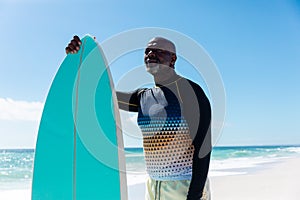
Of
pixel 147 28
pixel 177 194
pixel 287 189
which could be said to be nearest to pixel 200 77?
pixel 147 28

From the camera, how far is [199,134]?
1565mm

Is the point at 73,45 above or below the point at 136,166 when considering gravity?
above

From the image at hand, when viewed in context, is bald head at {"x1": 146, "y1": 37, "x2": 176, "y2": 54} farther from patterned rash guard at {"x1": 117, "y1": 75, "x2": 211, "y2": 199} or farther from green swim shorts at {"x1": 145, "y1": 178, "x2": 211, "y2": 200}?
green swim shorts at {"x1": 145, "y1": 178, "x2": 211, "y2": 200}

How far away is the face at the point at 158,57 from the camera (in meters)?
1.68

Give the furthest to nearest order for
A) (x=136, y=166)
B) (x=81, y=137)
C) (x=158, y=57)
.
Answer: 1. (x=136, y=166)
2. (x=81, y=137)
3. (x=158, y=57)

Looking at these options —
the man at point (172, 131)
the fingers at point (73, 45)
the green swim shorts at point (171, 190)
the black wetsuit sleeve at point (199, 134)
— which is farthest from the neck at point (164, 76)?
the fingers at point (73, 45)

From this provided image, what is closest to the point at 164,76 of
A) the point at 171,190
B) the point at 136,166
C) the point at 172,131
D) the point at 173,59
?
the point at 173,59

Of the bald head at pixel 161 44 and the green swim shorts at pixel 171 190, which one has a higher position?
the bald head at pixel 161 44

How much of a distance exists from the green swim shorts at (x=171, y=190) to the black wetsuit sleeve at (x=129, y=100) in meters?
0.43

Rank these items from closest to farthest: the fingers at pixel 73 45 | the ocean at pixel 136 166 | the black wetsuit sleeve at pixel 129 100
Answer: the black wetsuit sleeve at pixel 129 100 < the fingers at pixel 73 45 < the ocean at pixel 136 166

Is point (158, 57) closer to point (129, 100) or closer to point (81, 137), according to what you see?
point (129, 100)

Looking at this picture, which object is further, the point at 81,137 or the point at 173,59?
the point at 81,137

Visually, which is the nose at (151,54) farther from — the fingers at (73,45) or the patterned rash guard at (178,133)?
the fingers at (73,45)

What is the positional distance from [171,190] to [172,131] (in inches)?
10.4
